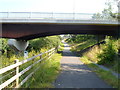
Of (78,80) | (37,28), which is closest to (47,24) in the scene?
(37,28)

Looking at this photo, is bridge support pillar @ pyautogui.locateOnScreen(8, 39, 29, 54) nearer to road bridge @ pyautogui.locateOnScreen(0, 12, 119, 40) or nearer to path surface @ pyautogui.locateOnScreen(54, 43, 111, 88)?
road bridge @ pyautogui.locateOnScreen(0, 12, 119, 40)

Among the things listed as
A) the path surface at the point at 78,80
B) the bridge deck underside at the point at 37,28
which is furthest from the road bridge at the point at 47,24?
the path surface at the point at 78,80

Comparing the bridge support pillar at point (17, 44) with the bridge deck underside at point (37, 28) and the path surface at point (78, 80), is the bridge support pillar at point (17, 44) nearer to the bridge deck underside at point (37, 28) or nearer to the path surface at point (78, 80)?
the bridge deck underside at point (37, 28)

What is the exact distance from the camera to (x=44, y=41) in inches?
974

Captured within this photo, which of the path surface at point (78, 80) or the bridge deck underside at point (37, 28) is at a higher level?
the bridge deck underside at point (37, 28)

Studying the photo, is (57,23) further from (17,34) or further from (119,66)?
(119,66)

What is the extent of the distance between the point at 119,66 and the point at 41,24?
13558 millimetres

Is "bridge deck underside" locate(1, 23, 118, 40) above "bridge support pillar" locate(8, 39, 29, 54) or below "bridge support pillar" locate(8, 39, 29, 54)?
above

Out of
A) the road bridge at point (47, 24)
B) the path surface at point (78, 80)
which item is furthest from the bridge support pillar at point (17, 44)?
the path surface at point (78, 80)

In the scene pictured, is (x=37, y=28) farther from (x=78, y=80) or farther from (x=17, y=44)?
(x=78, y=80)

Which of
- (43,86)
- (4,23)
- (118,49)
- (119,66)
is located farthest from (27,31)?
(43,86)

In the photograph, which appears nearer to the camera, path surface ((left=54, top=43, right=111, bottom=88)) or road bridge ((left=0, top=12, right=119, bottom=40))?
path surface ((left=54, top=43, right=111, bottom=88))

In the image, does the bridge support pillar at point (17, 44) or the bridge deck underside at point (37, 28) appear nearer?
the bridge deck underside at point (37, 28)

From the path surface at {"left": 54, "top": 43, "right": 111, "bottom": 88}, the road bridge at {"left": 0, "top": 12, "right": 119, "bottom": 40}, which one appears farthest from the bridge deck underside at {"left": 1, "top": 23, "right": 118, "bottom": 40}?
the path surface at {"left": 54, "top": 43, "right": 111, "bottom": 88}
